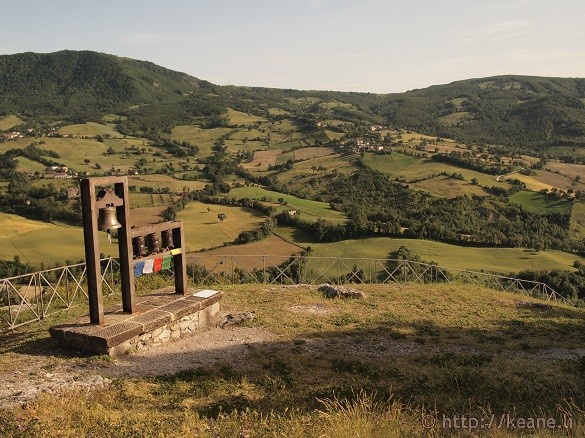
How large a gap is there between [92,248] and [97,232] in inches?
16.3

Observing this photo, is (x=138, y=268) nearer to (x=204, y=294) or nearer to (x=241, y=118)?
(x=204, y=294)

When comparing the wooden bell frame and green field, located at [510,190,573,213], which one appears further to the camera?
green field, located at [510,190,573,213]

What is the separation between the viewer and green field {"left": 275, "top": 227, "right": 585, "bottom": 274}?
46.9 metres

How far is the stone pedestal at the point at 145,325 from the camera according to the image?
10625mm

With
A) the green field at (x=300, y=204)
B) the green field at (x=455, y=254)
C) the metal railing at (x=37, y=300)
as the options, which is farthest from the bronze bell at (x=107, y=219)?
the green field at (x=300, y=204)

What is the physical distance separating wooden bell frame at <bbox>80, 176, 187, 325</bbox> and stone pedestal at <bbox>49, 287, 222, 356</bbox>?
0.42 metres

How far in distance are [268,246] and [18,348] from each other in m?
41.9

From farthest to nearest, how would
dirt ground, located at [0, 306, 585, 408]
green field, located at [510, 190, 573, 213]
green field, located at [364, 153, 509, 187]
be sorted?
green field, located at [364, 153, 509, 187]
green field, located at [510, 190, 573, 213]
dirt ground, located at [0, 306, 585, 408]

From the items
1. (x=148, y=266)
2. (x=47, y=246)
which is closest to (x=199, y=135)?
(x=47, y=246)

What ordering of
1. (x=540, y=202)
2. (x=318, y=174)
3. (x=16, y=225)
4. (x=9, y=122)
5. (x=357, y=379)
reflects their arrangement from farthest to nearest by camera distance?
(x=9, y=122) → (x=318, y=174) → (x=540, y=202) → (x=16, y=225) → (x=357, y=379)

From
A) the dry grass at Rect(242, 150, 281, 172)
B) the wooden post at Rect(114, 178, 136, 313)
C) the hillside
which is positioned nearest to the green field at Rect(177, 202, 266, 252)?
the hillside

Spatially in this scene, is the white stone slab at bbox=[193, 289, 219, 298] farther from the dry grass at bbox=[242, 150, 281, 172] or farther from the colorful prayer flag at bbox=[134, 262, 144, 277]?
the dry grass at bbox=[242, 150, 281, 172]

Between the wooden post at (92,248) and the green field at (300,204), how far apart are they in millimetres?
52951

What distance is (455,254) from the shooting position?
4938 centimetres
